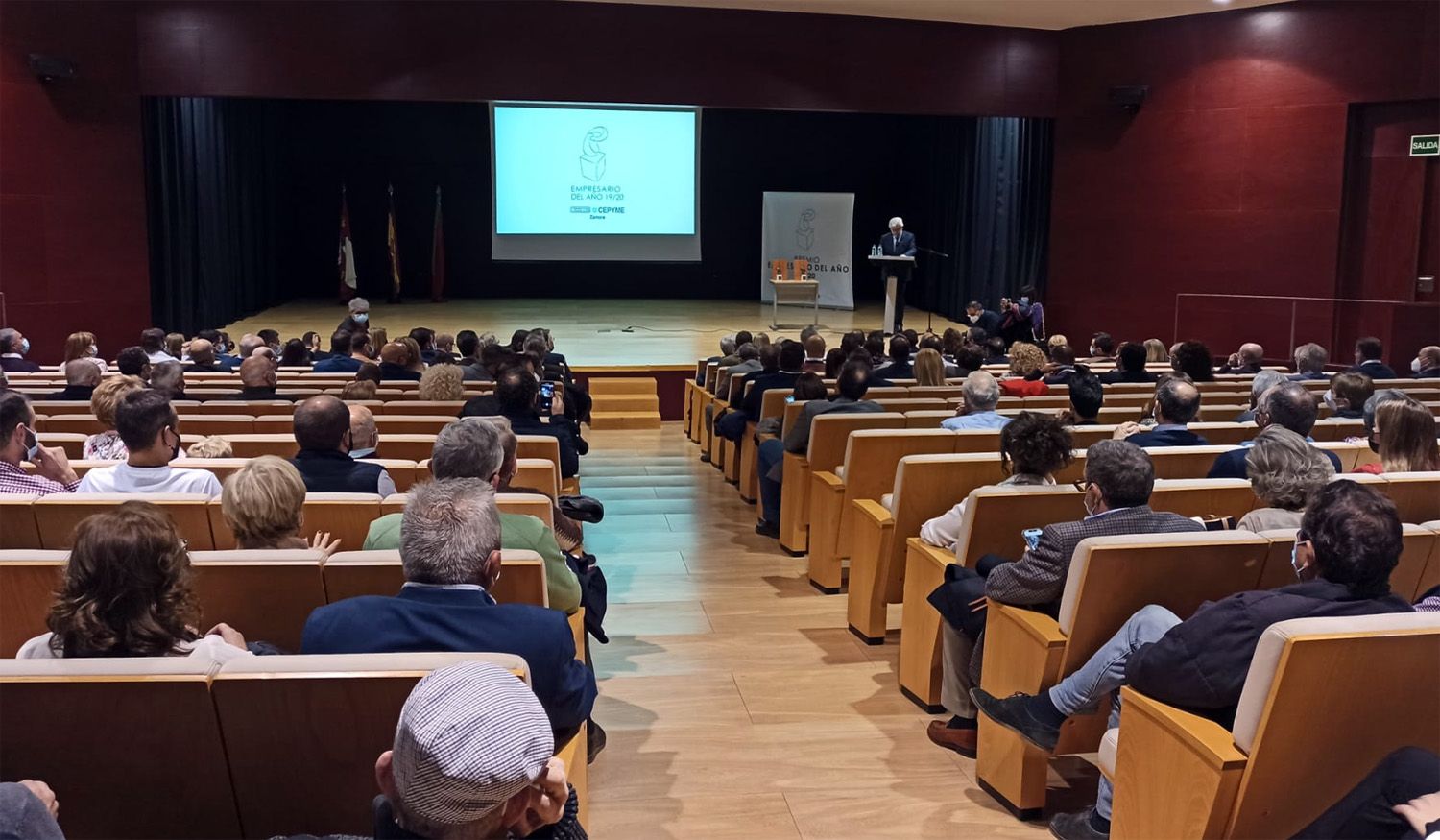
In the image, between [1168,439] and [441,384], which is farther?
[441,384]

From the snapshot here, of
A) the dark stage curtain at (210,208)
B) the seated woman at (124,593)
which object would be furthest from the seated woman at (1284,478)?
the dark stage curtain at (210,208)

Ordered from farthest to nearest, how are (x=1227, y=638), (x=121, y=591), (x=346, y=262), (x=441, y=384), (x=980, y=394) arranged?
1. (x=346, y=262)
2. (x=441, y=384)
3. (x=980, y=394)
4. (x=1227, y=638)
5. (x=121, y=591)

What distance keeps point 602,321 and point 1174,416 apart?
1136 centimetres

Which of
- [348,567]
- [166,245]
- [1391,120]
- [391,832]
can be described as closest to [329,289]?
[166,245]

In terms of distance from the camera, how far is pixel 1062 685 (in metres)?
3.02

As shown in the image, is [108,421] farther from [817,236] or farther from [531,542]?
[817,236]

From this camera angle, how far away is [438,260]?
18.0m

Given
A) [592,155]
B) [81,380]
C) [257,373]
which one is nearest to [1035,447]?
[257,373]

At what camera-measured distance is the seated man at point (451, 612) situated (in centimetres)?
225

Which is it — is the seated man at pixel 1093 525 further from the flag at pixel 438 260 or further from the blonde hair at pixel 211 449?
the flag at pixel 438 260

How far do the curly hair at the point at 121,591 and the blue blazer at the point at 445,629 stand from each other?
27 centimetres

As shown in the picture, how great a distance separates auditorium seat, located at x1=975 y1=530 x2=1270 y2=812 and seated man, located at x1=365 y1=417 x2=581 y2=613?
1225 mm

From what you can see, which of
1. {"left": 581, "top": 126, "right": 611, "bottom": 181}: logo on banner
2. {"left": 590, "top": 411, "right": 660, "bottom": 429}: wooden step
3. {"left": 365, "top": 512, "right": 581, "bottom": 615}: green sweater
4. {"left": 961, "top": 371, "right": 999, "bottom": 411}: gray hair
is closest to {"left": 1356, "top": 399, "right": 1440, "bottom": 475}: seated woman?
{"left": 961, "top": 371, "right": 999, "bottom": 411}: gray hair

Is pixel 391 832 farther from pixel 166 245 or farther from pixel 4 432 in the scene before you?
pixel 166 245
